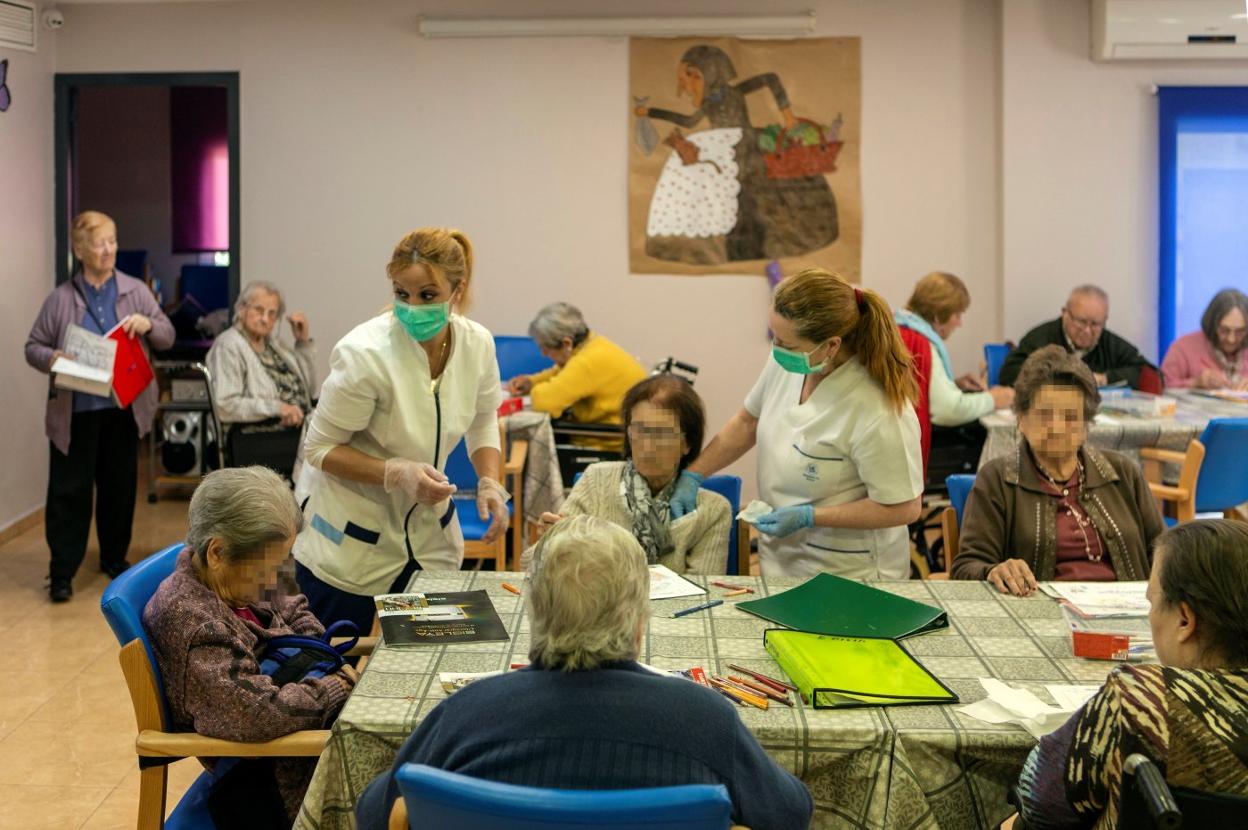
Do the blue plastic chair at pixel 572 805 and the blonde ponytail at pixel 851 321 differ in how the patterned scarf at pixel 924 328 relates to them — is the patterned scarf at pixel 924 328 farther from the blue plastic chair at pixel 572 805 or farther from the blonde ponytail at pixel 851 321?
the blue plastic chair at pixel 572 805

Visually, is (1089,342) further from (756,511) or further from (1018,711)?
(1018,711)

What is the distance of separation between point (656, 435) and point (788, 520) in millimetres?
386

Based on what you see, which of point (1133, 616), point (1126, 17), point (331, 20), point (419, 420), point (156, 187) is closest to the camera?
point (1133, 616)

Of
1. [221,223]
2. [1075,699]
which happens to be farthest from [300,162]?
[1075,699]

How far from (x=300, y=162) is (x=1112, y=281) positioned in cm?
404

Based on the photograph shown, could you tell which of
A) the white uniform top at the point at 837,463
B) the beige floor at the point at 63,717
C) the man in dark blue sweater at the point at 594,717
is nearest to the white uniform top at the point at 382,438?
the white uniform top at the point at 837,463

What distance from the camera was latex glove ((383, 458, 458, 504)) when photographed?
9.57 feet

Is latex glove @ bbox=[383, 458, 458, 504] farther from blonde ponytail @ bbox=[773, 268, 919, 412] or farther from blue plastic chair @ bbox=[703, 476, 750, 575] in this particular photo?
blonde ponytail @ bbox=[773, 268, 919, 412]

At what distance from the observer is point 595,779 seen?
1.67m

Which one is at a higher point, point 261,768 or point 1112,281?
point 1112,281

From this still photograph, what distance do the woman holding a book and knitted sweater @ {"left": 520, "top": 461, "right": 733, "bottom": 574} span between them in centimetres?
289

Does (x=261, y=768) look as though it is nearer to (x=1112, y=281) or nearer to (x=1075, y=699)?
(x=1075, y=699)

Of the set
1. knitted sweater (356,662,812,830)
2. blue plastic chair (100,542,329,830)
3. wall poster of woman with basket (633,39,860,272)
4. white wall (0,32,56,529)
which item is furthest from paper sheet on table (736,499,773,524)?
white wall (0,32,56,529)

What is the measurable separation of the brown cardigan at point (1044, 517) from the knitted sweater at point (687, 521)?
1.78 ft
